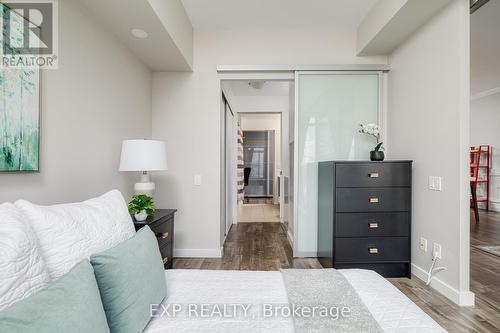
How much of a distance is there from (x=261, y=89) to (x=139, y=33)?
267 cm

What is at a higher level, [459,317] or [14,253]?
[14,253]

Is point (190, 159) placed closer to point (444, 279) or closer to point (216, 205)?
point (216, 205)

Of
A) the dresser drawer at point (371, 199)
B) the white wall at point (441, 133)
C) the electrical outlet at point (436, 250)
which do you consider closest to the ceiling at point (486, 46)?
the white wall at point (441, 133)

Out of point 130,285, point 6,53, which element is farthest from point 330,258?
point 6,53

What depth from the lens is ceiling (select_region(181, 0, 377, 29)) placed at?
8.33 ft

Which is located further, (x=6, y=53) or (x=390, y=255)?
(x=390, y=255)

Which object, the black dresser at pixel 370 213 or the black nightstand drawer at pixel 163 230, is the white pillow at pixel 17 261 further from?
the black dresser at pixel 370 213

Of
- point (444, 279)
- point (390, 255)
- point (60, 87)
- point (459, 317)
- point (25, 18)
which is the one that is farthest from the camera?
point (390, 255)

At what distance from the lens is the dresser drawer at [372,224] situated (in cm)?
244

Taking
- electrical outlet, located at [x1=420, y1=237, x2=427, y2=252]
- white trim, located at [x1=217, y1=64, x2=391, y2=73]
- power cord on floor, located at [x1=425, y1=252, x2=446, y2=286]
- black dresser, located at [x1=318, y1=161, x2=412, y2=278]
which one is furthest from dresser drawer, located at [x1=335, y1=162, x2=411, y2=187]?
white trim, located at [x1=217, y1=64, x2=391, y2=73]

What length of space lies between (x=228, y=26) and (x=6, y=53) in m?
2.23

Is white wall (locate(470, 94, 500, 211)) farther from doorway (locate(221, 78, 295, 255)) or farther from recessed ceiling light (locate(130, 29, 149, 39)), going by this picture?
recessed ceiling light (locate(130, 29, 149, 39))

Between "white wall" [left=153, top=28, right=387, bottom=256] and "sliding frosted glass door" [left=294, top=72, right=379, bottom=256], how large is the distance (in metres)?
0.50

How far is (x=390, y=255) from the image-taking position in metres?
2.47
